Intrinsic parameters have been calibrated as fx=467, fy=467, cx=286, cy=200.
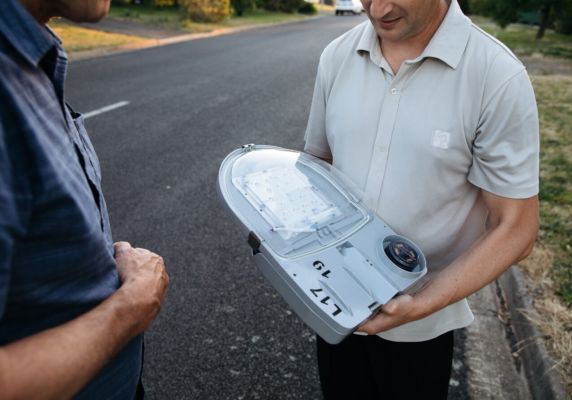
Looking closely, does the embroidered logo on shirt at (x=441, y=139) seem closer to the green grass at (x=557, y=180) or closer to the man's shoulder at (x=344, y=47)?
the man's shoulder at (x=344, y=47)

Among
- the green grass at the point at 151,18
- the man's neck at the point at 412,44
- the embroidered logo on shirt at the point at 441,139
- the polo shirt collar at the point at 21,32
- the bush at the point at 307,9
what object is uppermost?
the polo shirt collar at the point at 21,32

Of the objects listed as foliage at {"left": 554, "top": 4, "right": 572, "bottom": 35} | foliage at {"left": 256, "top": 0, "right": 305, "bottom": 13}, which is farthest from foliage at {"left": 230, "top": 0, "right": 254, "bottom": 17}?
foliage at {"left": 554, "top": 4, "right": 572, "bottom": 35}

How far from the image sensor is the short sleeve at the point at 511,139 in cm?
109

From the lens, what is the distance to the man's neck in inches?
48.8

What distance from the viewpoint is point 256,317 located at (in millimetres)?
2555

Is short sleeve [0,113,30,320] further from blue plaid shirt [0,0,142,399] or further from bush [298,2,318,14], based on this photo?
bush [298,2,318,14]

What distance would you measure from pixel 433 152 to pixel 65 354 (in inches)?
36.9

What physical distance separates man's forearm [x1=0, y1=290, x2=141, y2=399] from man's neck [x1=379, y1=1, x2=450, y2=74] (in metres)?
0.93

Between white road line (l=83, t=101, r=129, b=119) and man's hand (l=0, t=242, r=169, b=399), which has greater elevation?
man's hand (l=0, t=242, r=169, b=399)

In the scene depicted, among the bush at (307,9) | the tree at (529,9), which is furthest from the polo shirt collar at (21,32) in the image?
the bush at (307,9)

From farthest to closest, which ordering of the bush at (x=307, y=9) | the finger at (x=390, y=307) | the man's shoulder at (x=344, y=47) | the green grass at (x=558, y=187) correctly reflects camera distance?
the bush at (x=307, y=9)
the green grass at (x=558, y=187)
the man's shoulder at (x=344, y=47)
the finger at (x=390, y=307)

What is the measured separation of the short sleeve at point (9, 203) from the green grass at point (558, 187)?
263cm

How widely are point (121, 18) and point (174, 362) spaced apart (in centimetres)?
1696

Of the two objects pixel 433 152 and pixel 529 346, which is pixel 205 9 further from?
pixel 433 152
